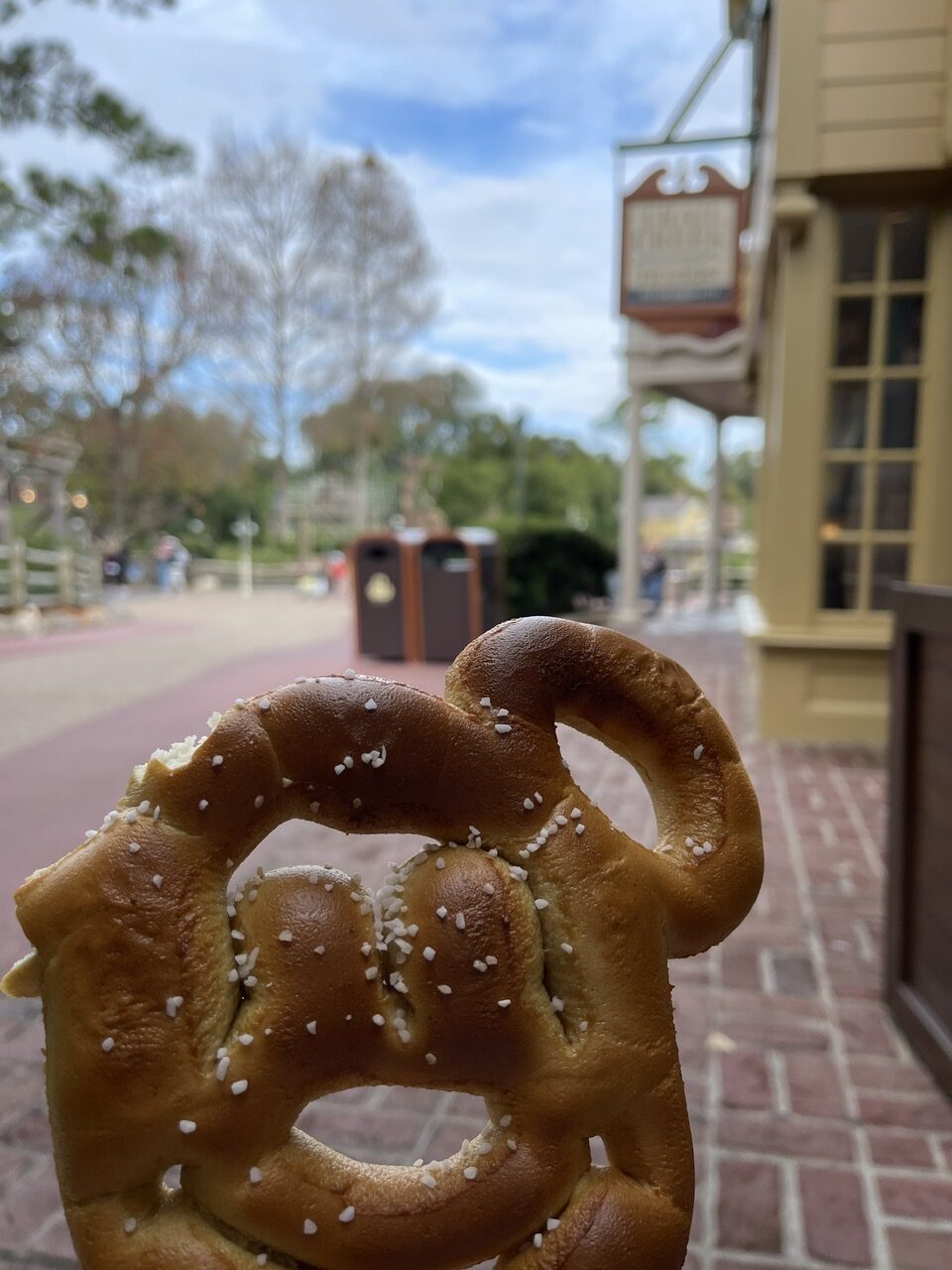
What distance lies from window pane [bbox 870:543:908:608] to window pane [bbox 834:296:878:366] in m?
1.20

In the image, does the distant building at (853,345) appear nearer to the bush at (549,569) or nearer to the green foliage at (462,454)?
the bush at (549,569)

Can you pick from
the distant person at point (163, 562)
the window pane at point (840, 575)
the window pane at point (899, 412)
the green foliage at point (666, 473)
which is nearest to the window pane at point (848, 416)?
the window pane at point (899, 412)

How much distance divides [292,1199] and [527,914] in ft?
1.20

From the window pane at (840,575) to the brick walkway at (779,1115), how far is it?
9.14ft

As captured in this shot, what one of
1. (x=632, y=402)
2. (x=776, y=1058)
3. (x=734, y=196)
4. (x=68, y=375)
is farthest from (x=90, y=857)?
(x=68, y=375)

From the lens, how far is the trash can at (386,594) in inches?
389

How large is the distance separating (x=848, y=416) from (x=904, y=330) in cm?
60

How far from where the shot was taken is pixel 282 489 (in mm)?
34844

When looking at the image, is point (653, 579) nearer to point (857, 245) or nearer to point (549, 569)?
point (549, 569)

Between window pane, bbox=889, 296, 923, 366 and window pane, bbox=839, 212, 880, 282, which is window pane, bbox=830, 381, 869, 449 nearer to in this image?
window pane, bbox=889, 296, 923, 366

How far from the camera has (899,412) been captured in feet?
19.5

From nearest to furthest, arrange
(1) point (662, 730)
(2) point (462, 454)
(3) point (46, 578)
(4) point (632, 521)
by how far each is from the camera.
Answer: (1) point (662, 730)
(4) point (632, 521)
(3) point (46, 578)
(2) point (462, 454)

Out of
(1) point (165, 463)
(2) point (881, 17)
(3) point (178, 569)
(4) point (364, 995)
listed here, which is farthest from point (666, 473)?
(4) point (364, 995)

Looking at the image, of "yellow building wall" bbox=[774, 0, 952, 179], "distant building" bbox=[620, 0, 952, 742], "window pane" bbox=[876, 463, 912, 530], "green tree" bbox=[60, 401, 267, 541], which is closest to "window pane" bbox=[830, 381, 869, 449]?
"distant building" bbox=[620, 0, 952, 742]
